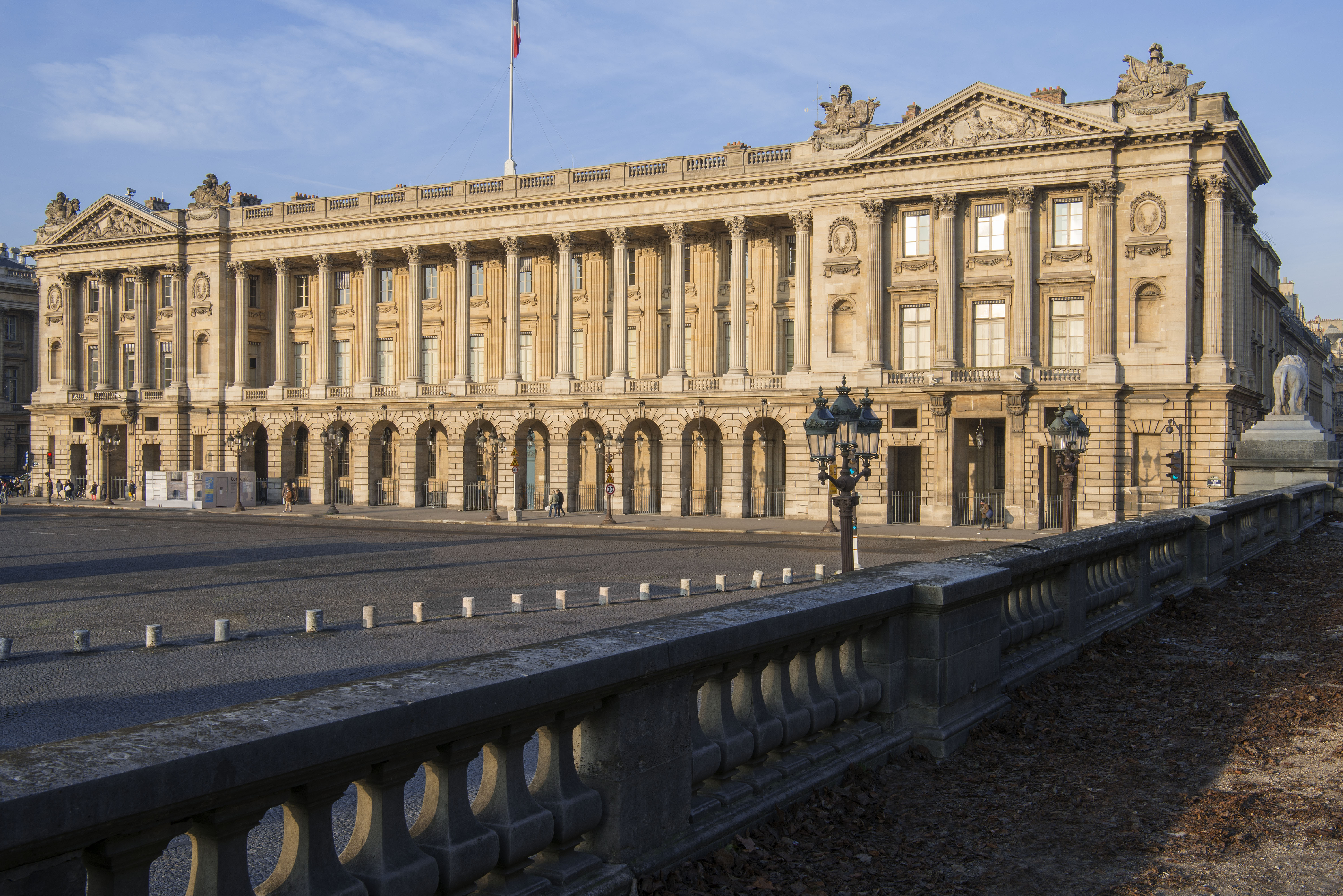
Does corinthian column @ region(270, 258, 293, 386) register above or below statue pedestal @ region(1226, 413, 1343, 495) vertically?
above

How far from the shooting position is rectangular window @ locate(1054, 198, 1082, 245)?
48.2m

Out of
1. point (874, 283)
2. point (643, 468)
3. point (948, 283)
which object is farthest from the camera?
point (643, 468)

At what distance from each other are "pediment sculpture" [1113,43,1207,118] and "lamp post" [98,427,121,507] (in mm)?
57093

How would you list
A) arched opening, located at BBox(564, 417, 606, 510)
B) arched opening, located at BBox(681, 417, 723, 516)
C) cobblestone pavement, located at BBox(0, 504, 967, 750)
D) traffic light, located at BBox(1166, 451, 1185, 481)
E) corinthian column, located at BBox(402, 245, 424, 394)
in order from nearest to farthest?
cobblestone pavement, located at BBox(0, 504, 967, 750) < traffic light, located at BBox(1166, 451, 1185, 481) < arched opening, located at BBox(681, 417, 723, 516) < arched opening, located at BBox(564, 417, 606, 510) < corinthian column, located at BBox(402, 245, 424, 394)

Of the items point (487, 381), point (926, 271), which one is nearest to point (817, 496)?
point (926, 271)

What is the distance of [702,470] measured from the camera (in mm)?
58719

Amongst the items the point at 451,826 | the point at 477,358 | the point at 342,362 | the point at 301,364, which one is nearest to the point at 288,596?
the point at 451,826

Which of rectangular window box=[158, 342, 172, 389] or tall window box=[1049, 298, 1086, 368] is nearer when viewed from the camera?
tall window box=[1049, 298, 1086, 368]

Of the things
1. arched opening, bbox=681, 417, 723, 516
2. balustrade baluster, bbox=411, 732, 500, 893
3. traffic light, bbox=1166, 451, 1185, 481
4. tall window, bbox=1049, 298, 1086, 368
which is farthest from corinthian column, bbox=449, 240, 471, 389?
balustrade baluster, bbox=411, 732, 500, 893

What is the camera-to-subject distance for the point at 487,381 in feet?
210

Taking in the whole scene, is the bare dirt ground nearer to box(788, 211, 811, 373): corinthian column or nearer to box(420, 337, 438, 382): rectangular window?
box(788, 211, 811, 373): corinthian column

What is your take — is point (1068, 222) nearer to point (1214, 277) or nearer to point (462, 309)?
point (1214, 277)

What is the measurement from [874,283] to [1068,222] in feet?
29.1

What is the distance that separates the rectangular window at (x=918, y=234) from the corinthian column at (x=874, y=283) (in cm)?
126
